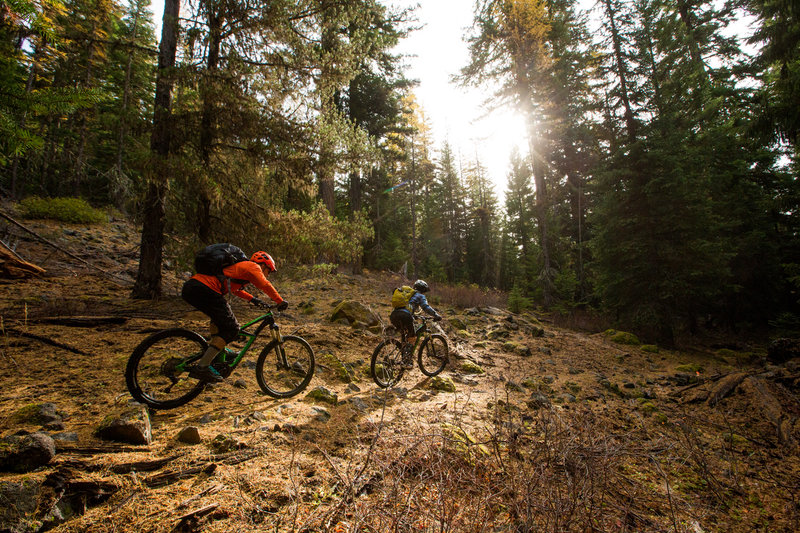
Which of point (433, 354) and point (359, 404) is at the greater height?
point (433, 354)

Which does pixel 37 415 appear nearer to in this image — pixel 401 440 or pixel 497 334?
pixel 401 440

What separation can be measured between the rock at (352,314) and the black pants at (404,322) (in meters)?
2.22

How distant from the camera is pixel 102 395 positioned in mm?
3578

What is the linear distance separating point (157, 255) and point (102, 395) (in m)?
4.32

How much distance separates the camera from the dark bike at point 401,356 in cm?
553

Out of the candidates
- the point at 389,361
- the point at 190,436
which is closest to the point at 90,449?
the point at 190,436

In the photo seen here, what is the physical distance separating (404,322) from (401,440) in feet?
10.7

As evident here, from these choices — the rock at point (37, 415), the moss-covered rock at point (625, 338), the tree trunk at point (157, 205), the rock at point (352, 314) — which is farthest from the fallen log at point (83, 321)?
the moss-covered rock at point (625, 338)

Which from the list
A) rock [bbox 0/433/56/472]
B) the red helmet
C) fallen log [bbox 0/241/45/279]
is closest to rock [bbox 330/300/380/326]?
the red helmet

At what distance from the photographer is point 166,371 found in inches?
147

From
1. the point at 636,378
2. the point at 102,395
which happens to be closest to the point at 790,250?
the point at 636,378

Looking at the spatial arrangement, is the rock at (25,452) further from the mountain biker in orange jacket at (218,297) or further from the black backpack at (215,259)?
the black backpack at (215,259)

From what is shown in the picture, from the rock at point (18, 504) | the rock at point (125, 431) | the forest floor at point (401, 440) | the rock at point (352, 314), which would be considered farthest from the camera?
the rock at point (352, 314)

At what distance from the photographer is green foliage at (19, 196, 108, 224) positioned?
12977 millimetres
